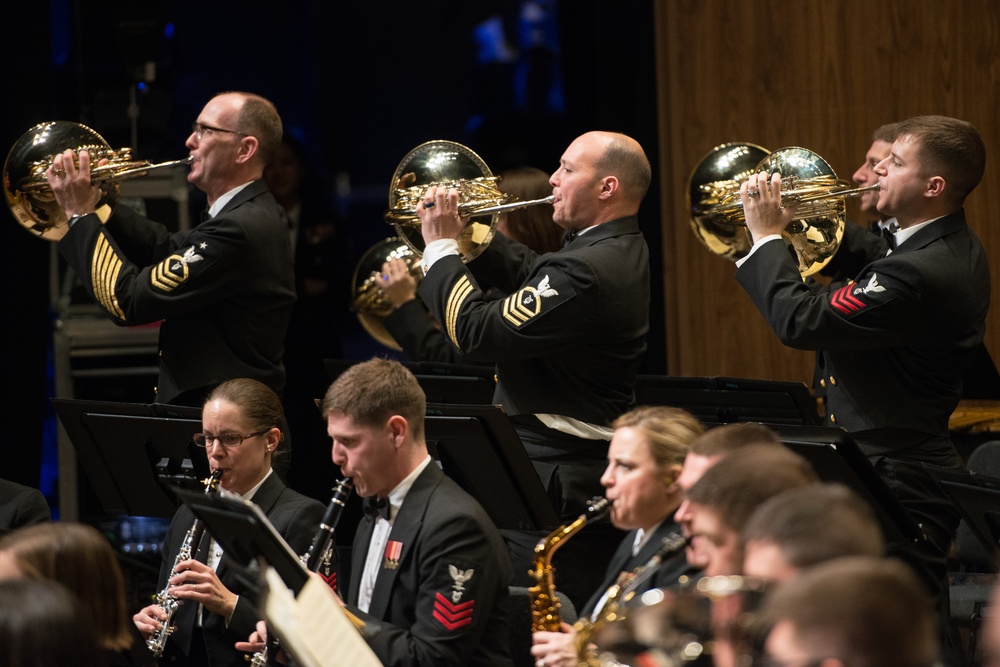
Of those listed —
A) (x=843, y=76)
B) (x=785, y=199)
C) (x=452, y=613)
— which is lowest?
(x=452, y=613)

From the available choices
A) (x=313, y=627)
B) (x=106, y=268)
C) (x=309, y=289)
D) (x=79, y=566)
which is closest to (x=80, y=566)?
(x=79, y=566)

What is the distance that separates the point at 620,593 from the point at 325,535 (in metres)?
0.86

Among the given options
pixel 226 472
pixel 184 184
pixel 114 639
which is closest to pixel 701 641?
pixel 114 639

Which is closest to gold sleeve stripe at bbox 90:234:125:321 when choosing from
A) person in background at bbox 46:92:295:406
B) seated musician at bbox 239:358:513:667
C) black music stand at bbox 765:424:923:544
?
person in background at bbox 46:92:295:406

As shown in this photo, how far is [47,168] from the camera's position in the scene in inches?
195

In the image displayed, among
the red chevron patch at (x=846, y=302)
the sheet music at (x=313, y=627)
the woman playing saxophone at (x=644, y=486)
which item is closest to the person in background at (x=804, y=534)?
the sheet music at (x=313, y=627)

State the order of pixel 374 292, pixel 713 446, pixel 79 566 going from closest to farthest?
pixel 79 566 → pixel 713 446 → pixel 374 292

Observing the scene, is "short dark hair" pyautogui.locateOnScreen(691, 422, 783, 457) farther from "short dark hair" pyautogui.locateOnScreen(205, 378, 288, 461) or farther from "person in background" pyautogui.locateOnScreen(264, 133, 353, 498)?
"person in background" pyautogui.locateOnScreen(264, 133, 353, 498)

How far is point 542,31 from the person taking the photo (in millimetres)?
8234

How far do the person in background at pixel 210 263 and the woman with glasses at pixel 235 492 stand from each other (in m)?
0.60

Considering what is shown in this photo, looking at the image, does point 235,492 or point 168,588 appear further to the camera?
point 235,492

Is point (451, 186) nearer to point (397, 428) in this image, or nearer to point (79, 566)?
point (397, 428)

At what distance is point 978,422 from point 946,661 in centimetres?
191

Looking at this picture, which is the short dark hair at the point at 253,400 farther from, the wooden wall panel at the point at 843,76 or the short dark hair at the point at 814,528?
the wooden wall panel at the point at 843,76
